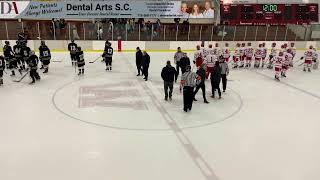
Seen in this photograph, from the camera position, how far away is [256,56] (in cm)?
1611

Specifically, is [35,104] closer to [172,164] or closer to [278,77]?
[172,164]

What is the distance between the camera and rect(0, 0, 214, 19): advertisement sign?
2016 centimetres

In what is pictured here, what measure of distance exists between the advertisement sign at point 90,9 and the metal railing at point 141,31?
70 cm

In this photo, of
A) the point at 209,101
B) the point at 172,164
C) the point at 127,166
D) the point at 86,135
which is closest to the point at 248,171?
the point at 172,164

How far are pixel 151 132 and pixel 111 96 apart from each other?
333 cm

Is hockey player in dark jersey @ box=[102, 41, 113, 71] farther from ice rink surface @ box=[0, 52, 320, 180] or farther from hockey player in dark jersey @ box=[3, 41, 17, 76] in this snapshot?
hockey player in dark jersey @ box=[3, 41, 17, 76]

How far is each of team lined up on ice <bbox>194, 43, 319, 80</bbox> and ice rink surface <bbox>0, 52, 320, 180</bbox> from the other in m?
1.07

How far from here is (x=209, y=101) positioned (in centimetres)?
1087

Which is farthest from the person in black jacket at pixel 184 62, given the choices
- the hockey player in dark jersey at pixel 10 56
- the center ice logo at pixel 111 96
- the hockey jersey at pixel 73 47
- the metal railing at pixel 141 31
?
the metal railing at pixel 141 31

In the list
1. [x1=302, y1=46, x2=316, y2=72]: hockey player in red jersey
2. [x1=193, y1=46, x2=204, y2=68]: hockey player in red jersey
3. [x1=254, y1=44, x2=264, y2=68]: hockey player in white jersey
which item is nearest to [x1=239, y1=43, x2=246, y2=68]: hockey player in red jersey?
[x1=254, y1=44, x2=264, y2=68]: hockey player in white jersey

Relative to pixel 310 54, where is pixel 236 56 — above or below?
below

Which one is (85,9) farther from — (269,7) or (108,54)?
(269,7)

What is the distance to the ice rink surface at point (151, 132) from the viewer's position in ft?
21.2

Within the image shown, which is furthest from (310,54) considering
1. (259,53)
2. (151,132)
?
(151,132)
